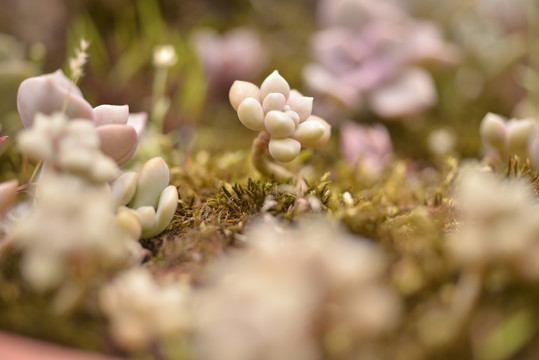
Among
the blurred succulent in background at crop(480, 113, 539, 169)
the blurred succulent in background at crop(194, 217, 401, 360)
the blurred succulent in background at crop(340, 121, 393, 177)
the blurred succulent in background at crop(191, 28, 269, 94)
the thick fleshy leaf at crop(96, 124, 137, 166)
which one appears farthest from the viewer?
the blurred succulent in background at crop(191, 28, 269, 94)

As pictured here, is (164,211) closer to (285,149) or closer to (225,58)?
(285,149)

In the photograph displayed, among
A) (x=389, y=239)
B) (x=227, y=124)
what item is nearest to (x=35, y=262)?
(x=389, y=239)

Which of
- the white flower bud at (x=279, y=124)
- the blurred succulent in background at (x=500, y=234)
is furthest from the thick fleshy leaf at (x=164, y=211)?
the blurred succulent in background at (x=500, y=234)

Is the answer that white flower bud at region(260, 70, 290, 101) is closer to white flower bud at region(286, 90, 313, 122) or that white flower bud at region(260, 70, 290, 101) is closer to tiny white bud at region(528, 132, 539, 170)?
white flower bud at region(286, 90, 313, 122)

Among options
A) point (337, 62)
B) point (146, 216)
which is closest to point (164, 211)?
point (146, 216)

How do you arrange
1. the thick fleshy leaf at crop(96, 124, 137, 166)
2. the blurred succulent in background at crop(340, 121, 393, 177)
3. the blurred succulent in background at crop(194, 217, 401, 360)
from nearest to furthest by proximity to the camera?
the blurred succulent in background at crop(194, 217, 401, 360)
the thick fleshy leaf at crop(96, 124, 137, 166)
the blurred succulent in background at crop(340, 121, 393, 177)

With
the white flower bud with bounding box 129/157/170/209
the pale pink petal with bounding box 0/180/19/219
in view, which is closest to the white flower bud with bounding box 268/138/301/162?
the white flower bud with bounding box 129/157/170/209

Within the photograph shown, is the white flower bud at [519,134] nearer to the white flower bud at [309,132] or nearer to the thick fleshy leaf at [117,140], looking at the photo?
the white flower bud at [309,132]
